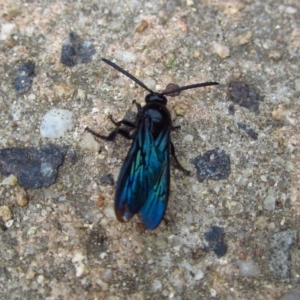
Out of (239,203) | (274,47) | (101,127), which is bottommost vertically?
(239,203)

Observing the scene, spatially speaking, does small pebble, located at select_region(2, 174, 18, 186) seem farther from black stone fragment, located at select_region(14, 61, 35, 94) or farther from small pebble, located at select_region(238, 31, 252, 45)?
small pebble, located at select_region(238, 31, 252, 45)

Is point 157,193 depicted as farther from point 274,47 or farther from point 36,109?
point 274,47

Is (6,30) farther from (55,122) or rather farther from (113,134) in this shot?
(113,134)

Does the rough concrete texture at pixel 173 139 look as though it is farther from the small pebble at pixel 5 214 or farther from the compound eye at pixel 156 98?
the compound eye at pixel 156 98

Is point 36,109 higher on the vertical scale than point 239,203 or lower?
higher

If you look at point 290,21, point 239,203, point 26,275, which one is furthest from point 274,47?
point 26,275

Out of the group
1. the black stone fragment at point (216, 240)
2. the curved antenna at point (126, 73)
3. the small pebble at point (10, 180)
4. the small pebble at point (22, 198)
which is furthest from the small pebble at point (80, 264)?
the curved antenna at point (126, 73)

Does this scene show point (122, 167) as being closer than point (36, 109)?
Yes
